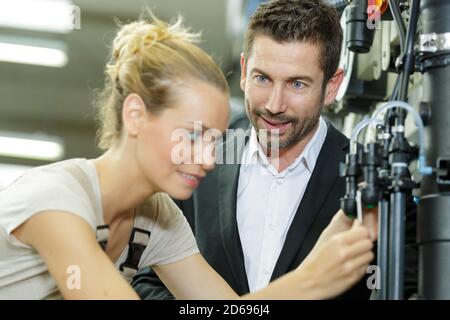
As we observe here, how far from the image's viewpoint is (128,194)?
1207 millimetres

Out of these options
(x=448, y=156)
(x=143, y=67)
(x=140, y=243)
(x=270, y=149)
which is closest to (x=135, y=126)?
(x=143, y=67)

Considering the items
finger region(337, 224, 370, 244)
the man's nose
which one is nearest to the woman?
finger region(337, 224, 370, 244)

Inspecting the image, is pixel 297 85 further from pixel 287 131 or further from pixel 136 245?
pixel 136 245

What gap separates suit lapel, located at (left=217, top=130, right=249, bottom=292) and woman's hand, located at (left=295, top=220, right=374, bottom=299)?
0.47 m

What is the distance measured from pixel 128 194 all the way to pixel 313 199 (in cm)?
50

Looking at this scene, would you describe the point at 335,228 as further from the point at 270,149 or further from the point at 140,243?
the point at 270,149

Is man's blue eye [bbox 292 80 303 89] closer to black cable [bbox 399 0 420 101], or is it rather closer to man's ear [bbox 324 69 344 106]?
man's ear [bbox 324 69 344 106]

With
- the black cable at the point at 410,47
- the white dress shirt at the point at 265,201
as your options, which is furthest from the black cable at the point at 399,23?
the white dress shirt at the point at 265,201

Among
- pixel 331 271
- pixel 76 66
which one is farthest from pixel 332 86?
pixel 76 66

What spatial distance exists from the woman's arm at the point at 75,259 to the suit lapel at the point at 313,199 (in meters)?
0.52

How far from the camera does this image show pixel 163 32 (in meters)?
1.22

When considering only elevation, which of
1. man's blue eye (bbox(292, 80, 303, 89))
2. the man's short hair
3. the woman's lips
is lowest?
the woman's lips

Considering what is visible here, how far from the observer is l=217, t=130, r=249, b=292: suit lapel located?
1.54m

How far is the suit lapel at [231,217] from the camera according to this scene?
1.54 metres
